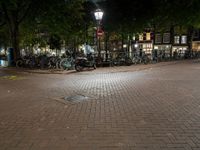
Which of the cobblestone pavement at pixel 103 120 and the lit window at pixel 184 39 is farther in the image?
the lit window at pixel 184 39

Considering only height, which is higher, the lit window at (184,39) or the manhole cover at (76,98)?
the lit window at (184,39)

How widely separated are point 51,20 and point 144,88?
15.0 meters

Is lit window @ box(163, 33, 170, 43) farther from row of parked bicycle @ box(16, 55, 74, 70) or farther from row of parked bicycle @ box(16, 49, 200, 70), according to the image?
row of parked bicycle @ box(16, 55, 74, 70)

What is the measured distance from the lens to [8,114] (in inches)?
238

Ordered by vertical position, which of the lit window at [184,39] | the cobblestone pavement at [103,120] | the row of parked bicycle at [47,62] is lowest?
the cobblestone pavement at [103,120]

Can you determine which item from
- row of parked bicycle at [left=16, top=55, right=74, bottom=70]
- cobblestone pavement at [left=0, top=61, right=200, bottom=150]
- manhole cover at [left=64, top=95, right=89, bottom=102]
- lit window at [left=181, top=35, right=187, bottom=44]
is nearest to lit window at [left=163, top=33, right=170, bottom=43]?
lit window at [left=181, top=35, right=187, bottom=44]

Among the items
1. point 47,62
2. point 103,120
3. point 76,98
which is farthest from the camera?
point 47,62

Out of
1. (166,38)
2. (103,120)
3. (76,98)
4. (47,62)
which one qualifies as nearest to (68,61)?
(47,62)

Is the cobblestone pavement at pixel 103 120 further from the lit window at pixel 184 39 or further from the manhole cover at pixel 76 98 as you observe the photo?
the lit window at pixel 184 39

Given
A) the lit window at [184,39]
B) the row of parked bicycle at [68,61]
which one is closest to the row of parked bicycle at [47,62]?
the row of parked bicycle at [68,61]

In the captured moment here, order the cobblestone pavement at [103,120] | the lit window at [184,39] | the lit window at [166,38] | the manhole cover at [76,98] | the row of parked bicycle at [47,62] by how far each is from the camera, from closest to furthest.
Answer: the cobblestone pavement at [103,120], the manhole cover at [76,98], the row of parked bicycle at [47,62], the lit window at [184,39], the lit window at [166,38]

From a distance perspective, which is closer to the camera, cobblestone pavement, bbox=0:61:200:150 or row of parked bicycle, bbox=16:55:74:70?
cobblestone pavement, bbox=0:61:200:150

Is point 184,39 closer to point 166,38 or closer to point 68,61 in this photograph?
point 166,38

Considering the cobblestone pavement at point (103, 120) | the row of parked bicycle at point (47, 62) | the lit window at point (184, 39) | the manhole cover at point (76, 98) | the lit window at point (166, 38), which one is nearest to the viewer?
the cobblestone pavement at point (103, 120)
